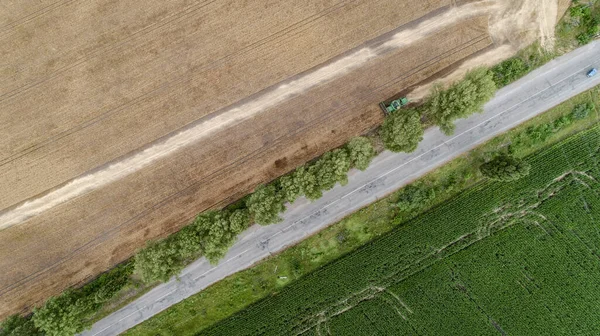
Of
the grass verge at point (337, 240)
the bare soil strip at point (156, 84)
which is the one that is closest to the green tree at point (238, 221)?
the grass verge at point (337, 240)

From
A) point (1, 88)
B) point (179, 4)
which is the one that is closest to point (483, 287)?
point (179, 4)

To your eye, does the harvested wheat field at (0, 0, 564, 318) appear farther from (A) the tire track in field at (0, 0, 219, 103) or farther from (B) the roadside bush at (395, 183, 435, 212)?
(B) the roadside bush at (395, 183, 435, 212)

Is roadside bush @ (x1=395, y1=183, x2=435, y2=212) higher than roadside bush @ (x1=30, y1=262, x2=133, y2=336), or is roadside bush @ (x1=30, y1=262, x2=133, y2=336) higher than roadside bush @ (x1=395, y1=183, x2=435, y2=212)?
roadside bush @ (x1=30, y1=262, x2=133, y2=336)

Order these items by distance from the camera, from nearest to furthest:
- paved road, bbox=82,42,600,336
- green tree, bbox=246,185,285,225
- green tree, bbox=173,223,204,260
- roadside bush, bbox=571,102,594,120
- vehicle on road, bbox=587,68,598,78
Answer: green tree, bbox=246,185,285,225 < green tree, bbox=173,223,204,260 < vehicle on road, bbox=587,68,598,78 < roadside bush, bbox=571,102,594,120 < paved road, bbox=82,42,600,336

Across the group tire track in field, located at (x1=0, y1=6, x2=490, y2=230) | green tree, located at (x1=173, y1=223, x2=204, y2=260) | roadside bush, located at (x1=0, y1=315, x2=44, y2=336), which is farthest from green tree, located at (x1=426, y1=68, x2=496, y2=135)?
roadside bush, located at (x1=0, y1=315, x2=44, y2=336)

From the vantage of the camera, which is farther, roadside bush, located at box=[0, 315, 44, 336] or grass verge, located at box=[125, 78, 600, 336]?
grass verge, located at box=[125, 78, 600, 336]
